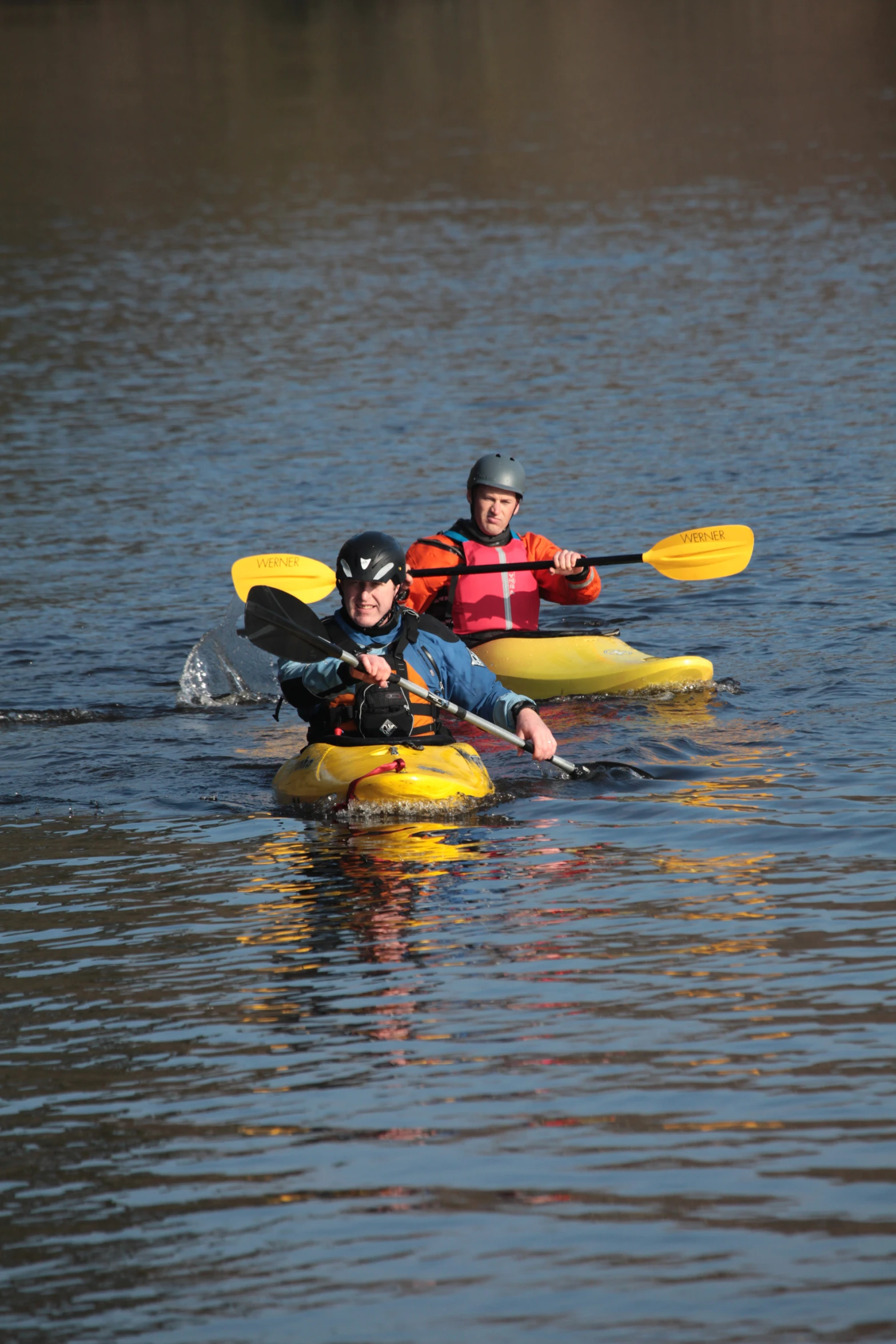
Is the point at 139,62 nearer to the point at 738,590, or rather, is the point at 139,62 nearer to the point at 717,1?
the point at 717,1

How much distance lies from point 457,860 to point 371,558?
132cm

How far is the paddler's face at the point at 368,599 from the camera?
25.2 ft

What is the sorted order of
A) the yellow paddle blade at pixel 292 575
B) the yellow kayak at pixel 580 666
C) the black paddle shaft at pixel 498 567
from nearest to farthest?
the yellow paddle blade at pixel 292 575, the yellow kayak at pixel 580 666, the black paddle shaft at pixel 498 567

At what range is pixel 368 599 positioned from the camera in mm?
7746

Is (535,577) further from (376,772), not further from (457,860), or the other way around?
(457,860)

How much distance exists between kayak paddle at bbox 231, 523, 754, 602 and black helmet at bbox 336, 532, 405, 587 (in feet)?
5.79

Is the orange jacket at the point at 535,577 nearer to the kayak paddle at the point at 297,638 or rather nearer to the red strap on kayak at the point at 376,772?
the kayak paddle at the point at 297,638

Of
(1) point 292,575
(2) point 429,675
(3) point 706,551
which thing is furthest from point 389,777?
(3) point 706,551

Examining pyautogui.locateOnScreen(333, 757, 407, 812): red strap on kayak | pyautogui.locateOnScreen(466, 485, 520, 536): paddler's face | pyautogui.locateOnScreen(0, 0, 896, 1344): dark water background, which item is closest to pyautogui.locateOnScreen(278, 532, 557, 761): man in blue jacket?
pyautogui.locateOnScreen(333, 757, 407, 812): red strap on kayak

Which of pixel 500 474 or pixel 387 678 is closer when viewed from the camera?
pixel 387 678

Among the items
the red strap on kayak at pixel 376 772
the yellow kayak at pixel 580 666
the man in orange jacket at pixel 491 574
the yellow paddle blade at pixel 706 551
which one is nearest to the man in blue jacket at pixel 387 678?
the red strap on kayak at pixel 376 772

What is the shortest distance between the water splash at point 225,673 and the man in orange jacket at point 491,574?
1048mm

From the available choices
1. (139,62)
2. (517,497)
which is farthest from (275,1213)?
(139,62)

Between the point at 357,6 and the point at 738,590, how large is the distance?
4728 centimetres
